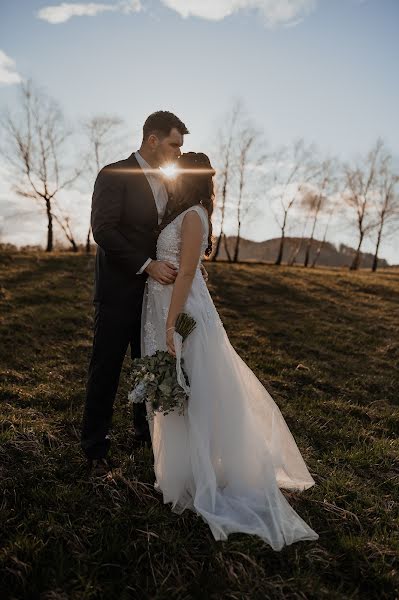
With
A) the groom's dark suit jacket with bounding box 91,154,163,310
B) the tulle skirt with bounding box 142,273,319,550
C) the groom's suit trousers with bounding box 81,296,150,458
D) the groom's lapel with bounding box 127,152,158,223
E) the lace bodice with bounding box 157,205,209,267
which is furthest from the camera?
the groom's suit trousers with bounding box 81,296,150,458

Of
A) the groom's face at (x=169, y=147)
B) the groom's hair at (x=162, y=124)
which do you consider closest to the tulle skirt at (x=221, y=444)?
the groom's face at (x=169, y=147)

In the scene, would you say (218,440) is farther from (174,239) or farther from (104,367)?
(174,239)

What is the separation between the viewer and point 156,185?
4434 mm

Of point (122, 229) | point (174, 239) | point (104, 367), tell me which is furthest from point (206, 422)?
point (122, 229)

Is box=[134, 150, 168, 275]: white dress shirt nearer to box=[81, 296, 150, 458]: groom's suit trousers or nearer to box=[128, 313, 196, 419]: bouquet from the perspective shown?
box=[81, 296, 150, 458]: groom's suit trousers

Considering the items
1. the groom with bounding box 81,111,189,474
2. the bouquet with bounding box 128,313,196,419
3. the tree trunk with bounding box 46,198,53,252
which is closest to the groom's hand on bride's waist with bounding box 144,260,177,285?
the groom with bounding box 81,111,189,474

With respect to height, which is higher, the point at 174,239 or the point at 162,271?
the point at 174,239

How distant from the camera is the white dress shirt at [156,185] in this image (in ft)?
14.4

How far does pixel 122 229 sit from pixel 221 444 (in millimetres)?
2154

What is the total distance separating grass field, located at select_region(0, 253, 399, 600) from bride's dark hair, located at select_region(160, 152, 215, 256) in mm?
2536

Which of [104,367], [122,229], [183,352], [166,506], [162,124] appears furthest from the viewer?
[104,367]

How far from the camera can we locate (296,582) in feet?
10.3

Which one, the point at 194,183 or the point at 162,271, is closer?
the point at 194,183

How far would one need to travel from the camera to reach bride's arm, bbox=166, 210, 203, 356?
384 cm
